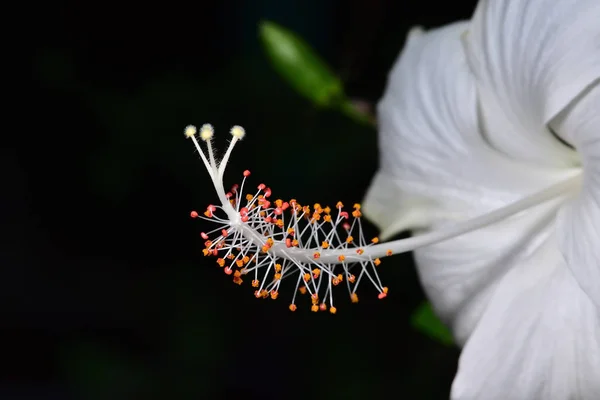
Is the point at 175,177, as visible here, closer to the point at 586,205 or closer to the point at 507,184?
the point at 507,184

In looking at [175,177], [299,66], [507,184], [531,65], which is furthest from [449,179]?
[175,177]

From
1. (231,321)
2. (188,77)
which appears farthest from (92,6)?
(231,321)

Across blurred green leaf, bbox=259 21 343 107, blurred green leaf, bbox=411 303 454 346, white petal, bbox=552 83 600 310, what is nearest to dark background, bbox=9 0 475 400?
blurred green leaf, bbox=259 21 343 107

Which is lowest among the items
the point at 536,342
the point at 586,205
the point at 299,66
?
the point at 536,342

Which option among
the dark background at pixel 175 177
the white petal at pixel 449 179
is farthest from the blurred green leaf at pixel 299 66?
the dark background at pixel 175 177

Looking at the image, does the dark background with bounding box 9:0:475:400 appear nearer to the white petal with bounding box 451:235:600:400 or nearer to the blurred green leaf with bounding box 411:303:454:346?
the blurred green leaf with bounding box 411:303:454:346

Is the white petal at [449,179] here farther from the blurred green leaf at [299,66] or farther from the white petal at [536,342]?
the blurred green leaf at [299,66]

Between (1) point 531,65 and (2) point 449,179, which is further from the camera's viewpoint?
(2) point 449,179
